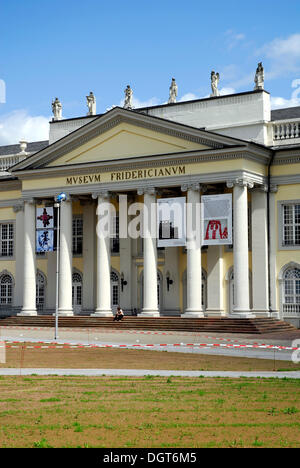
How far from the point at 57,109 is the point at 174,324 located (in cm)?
2086

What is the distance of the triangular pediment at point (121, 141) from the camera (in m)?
47.6

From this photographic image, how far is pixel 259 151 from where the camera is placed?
46281mm

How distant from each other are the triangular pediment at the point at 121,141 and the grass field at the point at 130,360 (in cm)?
1845

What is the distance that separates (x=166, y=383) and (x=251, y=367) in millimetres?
5458

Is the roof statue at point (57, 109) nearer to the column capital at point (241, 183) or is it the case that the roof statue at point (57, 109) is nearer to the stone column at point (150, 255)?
the stone column at point (150, 255)

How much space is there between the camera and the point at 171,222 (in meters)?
47.8

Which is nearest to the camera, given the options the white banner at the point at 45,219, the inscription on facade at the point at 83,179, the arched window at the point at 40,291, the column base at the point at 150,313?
the column base at the point at 150,313

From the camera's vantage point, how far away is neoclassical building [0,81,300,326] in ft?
153

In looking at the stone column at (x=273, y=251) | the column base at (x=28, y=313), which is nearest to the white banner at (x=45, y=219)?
the column base at (x=28, y=313)

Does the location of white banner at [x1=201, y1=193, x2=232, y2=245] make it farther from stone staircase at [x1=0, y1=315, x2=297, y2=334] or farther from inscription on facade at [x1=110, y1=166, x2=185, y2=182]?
stone staircase at [x1=0, y1=315, x2=297, y2=334]

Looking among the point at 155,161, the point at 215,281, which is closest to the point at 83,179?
the point at 155,161

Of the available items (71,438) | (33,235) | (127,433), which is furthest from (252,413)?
(33,235)

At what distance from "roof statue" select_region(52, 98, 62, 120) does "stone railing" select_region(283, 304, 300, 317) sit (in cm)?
2247
